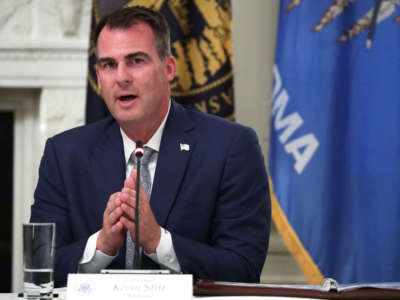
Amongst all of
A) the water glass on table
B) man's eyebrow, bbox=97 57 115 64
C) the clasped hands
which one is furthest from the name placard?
man's eyebrow, bbox=97 57 115 64

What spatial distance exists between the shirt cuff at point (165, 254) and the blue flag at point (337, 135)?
139 cm

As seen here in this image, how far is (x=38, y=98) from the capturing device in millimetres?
3779

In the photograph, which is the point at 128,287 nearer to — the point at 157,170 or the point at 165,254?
the point at 165,254

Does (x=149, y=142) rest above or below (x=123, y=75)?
below

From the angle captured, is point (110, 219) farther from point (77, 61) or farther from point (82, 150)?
point (77, 61)

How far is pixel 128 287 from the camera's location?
50.8 inches

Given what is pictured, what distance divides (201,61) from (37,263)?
1938mm

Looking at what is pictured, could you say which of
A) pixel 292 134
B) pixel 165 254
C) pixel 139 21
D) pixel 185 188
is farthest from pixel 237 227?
pixel 292 134

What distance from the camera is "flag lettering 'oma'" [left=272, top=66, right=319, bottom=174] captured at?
3180 mm

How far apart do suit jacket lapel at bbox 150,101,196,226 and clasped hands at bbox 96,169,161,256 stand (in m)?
0.28

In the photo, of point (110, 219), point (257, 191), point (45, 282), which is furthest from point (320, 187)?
point (45, 282)

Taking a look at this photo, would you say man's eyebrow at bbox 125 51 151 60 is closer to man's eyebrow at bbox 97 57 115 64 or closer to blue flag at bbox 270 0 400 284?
man's eyebrow at bbox 97 57 115 64

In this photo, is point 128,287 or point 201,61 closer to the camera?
point 128,287

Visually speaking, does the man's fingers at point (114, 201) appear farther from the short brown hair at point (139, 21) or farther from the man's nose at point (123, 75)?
the short brown hair at point (139, 21)
